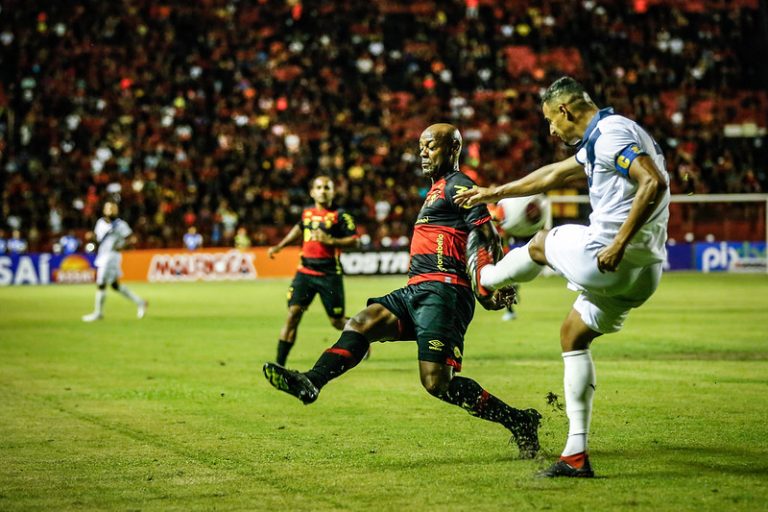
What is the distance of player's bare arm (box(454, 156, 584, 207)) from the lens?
6559mm

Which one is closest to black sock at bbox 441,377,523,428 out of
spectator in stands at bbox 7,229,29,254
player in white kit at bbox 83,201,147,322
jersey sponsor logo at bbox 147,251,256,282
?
player in white kit at bbox 83,201,147,322

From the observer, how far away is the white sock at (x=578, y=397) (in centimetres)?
670

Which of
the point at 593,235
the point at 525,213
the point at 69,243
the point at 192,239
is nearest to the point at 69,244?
the point at 69,243

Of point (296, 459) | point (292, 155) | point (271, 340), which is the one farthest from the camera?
point (292, 155)

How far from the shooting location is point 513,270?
6562mm

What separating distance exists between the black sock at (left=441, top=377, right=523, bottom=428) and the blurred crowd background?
93.1 feet

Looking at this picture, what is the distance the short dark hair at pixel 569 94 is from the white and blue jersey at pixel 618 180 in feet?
0.48

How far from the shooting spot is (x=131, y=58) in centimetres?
4000

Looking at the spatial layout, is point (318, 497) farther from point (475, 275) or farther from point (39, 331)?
point (39, 331)

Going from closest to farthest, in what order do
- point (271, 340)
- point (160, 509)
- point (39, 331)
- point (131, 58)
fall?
point (160, 509)
point (271, 340)
point (39, 331)
point (131, 58)

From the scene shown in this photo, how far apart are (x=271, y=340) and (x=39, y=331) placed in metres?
4.72

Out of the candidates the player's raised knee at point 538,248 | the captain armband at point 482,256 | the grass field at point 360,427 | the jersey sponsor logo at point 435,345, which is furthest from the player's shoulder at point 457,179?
the grass field at point 360,427

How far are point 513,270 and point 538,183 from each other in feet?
1.83

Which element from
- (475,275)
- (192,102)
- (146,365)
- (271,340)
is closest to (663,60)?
(192,102)
